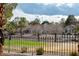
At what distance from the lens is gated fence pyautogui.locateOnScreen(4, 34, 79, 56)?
2.95m

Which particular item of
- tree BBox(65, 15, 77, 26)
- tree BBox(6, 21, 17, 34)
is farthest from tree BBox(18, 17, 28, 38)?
tree BBox(65, 15, 77, 26)

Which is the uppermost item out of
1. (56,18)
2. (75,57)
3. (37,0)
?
(37,0)

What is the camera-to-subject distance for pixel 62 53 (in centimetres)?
295

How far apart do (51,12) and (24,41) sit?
0.40 meters

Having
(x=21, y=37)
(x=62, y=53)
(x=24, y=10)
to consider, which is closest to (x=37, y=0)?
(x=24, y=10)

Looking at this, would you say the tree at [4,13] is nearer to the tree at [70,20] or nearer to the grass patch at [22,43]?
the grass patch at [22,43]

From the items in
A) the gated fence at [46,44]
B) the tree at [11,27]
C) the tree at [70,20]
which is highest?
the tree at [70,20]

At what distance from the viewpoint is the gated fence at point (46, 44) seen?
295 centimetres

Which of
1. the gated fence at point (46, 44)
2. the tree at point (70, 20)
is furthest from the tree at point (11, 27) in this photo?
the tree at point (70, 20)

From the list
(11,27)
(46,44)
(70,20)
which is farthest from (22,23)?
(70,20)

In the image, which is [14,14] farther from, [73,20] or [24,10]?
[73,20]

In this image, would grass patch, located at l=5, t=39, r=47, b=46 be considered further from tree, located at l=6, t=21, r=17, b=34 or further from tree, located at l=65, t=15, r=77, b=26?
tree, located at l=65, t=15, r=77, b=26

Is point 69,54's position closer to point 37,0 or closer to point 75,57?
point 75,57

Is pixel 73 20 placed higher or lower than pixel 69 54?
higher
